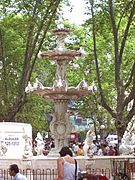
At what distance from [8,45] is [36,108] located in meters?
9.57

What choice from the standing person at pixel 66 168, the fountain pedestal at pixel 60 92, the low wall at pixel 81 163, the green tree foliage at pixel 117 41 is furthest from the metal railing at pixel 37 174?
the standing person at pixel 66 168

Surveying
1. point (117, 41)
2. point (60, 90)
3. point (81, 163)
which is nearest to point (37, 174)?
point (81, 163)

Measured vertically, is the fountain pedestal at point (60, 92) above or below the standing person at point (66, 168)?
above

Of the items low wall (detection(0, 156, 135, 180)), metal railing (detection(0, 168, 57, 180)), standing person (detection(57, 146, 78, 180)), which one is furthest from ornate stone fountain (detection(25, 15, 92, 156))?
standing person (detection(57, 146, 78, 180))

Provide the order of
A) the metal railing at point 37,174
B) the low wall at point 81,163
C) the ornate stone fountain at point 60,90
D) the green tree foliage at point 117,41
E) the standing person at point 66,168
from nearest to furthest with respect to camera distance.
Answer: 1. the standing person at point 66,168
2. the metal railing at point 37,174
3. the low wall at point 81,163
4. the ornate stone fountain at point 60,90
5. the green tree foliage at point 117,41

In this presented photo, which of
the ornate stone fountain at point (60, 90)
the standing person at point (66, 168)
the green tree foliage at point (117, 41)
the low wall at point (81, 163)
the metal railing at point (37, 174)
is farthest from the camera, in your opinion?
the green tree foliage at point (117, 41)

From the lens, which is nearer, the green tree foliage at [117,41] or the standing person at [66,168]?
the standing person at [66,168]

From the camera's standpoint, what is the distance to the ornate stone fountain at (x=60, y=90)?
64.2ft

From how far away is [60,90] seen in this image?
64.2ft

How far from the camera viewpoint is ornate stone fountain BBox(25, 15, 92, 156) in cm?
1958

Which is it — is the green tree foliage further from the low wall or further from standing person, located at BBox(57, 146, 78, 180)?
standing person, located at BBox(57, 146, 78, 180)

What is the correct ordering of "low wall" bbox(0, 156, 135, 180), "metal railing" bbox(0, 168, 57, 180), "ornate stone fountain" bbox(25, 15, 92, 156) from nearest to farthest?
"metal railing" bbox(0, 168, 57, 180)
"low wall" bbox(0, 156, 135, 180)
"ornate stone fountain" bbox(25, 15, 92, 156)

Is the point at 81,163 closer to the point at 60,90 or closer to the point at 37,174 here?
the point at 37,174

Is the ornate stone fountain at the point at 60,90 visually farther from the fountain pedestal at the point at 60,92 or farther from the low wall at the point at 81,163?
the low wall at the point at 81,163
